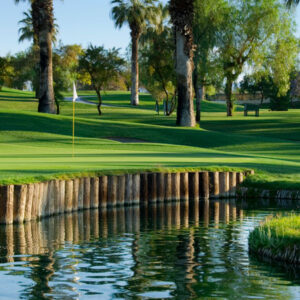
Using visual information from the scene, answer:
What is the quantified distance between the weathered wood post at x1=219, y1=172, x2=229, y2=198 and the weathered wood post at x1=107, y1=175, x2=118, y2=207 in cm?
481

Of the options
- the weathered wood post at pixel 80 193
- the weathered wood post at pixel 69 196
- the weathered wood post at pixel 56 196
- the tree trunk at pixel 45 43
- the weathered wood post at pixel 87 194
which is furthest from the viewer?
the tree trunk at pixel 45 43

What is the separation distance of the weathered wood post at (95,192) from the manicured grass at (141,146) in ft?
2.28

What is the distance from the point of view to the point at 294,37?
6844 cm

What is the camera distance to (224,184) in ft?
85.1

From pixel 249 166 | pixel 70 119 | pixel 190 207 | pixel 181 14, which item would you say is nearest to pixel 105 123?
pixel 70 119

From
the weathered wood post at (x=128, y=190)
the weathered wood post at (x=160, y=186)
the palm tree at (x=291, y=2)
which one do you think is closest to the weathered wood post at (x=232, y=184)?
the weathered wood post at (x=160, y=186)

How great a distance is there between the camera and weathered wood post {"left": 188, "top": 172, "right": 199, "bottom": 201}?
25109 millimetres

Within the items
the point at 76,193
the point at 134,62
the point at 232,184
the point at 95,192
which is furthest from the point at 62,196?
the point at 134,62

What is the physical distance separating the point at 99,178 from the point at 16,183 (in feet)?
13.1

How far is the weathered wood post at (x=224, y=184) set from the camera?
25.9 meters

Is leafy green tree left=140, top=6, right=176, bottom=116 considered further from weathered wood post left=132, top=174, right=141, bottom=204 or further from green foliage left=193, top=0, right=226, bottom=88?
weathered wood post left=132, top=174, right=141, bottom=204

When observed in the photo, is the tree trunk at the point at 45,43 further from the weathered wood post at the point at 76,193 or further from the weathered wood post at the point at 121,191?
the weathered wood post at the point at 76,193

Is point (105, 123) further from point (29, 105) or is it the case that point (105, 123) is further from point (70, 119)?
point (29, 105)

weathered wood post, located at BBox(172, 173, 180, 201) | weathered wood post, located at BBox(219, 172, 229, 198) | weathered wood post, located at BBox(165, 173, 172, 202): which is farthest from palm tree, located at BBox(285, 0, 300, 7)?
weathered wood post, located at BBox(165, 173, 172, 202)
